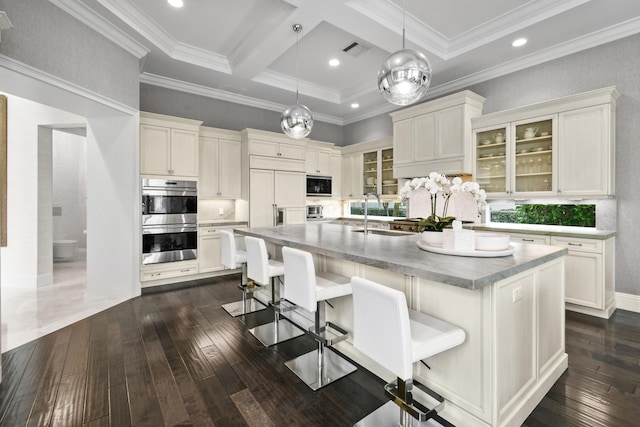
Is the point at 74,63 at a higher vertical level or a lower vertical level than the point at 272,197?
higher

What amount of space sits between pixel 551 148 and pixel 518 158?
0.39 metres

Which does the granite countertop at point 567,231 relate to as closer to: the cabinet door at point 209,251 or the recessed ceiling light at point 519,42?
the recessed ceiling light at point 519,42

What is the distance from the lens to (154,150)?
4.42m

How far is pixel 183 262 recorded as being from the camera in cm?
467

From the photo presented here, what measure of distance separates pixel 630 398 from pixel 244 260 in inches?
127

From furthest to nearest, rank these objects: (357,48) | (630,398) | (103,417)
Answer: (357,48) < (630,398) < (103,417)

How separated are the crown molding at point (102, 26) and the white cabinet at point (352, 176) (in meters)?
4.19

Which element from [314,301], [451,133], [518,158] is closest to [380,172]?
[451,133]

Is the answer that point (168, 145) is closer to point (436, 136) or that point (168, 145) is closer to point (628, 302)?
point (436, 136)

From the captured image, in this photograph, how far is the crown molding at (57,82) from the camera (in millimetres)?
2472

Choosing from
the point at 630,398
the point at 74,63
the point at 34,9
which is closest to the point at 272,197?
the point at 74,63

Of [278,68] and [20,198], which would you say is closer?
[20,198]

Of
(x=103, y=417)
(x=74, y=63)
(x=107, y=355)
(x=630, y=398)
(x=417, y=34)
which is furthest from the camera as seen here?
(x=417, y=34)

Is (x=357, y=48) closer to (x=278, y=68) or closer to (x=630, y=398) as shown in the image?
(x=278, y=68)
